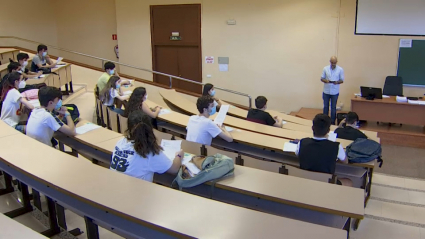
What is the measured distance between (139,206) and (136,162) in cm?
58

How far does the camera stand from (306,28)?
891cm

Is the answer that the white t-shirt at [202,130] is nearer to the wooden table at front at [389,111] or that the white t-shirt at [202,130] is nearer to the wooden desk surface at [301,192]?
the wooden desk surface at [301,192]

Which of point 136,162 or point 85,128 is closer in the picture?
point 136,162

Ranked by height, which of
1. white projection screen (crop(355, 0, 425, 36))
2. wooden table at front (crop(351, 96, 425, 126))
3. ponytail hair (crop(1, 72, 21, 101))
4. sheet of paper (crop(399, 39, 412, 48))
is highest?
white projection screen (crop(355, 0, 425, 36))

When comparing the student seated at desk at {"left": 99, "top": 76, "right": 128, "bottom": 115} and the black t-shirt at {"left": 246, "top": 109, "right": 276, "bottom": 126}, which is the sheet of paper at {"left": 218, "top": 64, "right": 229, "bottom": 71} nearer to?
the student seated at desk at {"left": 99, "top": 76, "right": 128, "bottom": 115}

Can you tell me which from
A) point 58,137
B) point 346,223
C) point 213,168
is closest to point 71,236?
point 213,168

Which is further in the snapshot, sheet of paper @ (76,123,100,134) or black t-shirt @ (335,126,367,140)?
black t-shirt @ (335,126,367,140)

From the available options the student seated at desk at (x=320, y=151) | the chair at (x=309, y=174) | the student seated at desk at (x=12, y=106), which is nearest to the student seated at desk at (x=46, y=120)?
the student seated at desk at (x=12, y=106)

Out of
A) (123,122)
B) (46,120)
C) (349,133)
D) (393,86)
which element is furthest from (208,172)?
(393,86)

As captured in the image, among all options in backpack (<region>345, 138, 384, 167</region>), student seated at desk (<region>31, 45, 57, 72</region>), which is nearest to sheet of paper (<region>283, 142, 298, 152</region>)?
backpack (<region>345, 138, 384, 167</region>)

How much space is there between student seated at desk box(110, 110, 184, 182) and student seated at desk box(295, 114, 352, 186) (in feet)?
4.56

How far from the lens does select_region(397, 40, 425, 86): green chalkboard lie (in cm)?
803

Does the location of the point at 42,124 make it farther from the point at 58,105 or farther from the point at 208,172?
the point at 208,172

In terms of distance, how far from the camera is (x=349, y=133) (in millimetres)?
4629
